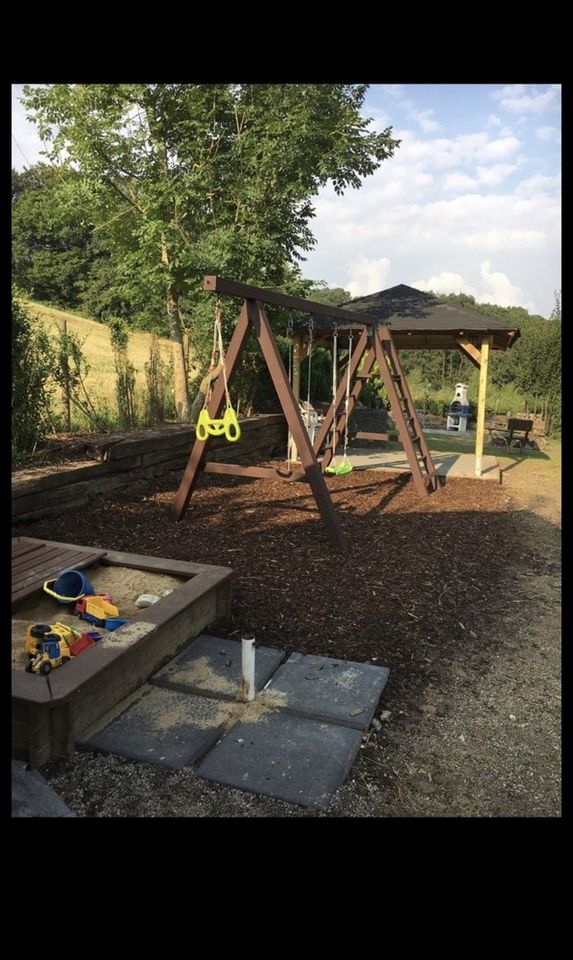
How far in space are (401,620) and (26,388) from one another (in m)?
4.73

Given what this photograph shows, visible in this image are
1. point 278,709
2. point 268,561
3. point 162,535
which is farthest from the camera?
point 162,535

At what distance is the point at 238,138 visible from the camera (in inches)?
338

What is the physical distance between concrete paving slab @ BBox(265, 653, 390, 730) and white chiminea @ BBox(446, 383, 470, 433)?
1505 cm

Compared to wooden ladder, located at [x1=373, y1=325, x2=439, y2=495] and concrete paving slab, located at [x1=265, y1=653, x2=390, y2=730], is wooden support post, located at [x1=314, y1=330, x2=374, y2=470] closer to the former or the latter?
wooden ladder, located at [x1=373, y1=325, x2=439, y2=495]

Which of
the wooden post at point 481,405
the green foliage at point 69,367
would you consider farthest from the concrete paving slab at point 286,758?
the wooden post at point 481,405

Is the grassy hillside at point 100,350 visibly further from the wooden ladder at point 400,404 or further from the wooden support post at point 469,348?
the wooden support post at point 469,348

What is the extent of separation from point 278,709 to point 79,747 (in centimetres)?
95

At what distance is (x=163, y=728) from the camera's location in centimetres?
289

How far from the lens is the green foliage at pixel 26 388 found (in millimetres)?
6586

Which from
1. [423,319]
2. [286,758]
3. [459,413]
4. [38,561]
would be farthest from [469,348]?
Answer: [286,758]
